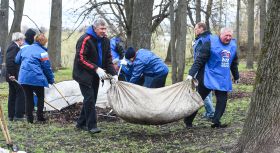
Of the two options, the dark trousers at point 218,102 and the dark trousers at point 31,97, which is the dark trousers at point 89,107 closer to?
the dark trousers at point 218,102

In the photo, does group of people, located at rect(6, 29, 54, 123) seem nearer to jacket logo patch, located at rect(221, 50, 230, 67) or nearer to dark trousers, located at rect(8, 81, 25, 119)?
dark trousers, located at rect(8, 81, 25, 119)

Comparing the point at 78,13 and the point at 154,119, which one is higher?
the point at 78,13

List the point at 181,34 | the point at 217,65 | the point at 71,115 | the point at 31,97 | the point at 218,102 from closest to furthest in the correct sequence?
the point at 217,65 < the point at 218,102 < the point at 31,97 < the point at 71,115 < the point at 181,34

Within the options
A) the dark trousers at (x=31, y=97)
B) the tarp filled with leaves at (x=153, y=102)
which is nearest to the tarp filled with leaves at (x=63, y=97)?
the dark trousers at (x=31, y=97)

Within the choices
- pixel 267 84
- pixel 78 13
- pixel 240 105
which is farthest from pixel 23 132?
pixel 78 13

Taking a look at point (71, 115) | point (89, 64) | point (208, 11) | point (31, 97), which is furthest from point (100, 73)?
point (208, 11)

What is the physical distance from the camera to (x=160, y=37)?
3091 cm

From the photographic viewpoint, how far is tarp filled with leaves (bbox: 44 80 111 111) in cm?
980

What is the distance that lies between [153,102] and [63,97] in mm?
3442

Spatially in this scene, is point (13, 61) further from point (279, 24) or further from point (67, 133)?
point (279, 24)

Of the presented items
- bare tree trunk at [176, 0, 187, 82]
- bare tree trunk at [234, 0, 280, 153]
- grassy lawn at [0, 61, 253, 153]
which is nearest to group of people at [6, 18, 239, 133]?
grassy lawn at [0, 61, 253, 153]

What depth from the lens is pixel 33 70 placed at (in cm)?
827

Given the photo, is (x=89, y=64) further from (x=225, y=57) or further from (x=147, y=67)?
(x=225, y=57)

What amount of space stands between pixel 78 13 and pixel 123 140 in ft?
57.3
